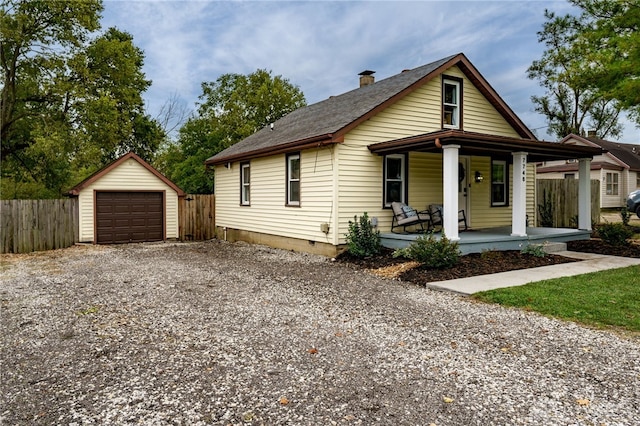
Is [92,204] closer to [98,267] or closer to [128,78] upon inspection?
[98,267]

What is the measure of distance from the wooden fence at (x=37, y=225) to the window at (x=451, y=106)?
12.0 meters

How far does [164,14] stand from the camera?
13.9 meters

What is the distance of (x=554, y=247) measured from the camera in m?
10.3

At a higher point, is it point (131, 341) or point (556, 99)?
point (556, 99)

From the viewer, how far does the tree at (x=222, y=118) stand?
26.2 meters

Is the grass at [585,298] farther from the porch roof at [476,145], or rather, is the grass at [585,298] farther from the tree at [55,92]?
the tree at [55,92]

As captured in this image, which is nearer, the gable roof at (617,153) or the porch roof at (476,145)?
the porch roof at (476,145)

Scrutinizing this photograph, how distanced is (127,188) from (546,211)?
14771 mm

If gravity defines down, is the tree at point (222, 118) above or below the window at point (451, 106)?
above

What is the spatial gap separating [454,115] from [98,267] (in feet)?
32.7

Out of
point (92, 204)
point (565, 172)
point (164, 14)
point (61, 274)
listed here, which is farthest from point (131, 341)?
point (565, 172)

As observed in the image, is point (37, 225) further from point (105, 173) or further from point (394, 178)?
point (394, 178)

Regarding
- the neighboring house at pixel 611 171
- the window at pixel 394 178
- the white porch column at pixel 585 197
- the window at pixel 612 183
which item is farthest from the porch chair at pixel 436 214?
the window at pixel 612 183

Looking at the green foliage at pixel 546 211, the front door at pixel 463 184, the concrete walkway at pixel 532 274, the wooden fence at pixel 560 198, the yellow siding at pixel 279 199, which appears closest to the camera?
the concrete walkway at pixel 532 274
